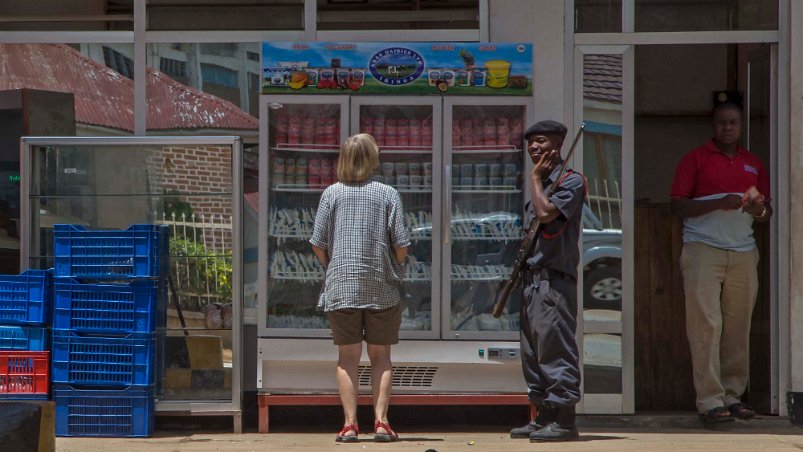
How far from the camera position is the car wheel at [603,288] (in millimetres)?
7273

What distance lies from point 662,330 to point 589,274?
3.45ft

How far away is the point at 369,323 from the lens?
21.7ft

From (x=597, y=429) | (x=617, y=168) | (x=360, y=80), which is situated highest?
→ (x=360, y=80)

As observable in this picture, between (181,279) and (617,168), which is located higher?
(617,168)

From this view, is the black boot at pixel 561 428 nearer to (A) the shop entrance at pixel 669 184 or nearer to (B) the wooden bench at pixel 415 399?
(B) the wooden bench at pixel 415 399

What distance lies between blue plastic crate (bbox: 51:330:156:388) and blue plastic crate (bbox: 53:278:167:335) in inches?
2.1

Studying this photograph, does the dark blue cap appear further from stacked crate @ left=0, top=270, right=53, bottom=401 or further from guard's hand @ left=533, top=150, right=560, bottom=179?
stacked crate @ left=0, top=270, right=53, bottom=401

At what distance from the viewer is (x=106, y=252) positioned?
684cm

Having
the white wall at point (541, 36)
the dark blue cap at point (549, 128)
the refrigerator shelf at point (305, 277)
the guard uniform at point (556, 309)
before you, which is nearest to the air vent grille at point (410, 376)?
the refrigerator shelf at point (305, 277)

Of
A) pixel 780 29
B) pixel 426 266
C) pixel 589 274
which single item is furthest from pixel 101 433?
pixel 780 29

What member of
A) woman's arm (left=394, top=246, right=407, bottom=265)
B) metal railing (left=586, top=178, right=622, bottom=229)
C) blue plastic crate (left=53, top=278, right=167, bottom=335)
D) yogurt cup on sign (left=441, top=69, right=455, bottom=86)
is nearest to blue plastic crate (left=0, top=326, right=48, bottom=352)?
blue plastic crate (left=53, top=278, right=167, bottom=335)

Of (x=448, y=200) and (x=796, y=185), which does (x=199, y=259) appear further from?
(x=796, y=185)

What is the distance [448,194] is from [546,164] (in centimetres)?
67

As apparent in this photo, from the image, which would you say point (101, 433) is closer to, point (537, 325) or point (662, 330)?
point (537, 325)
